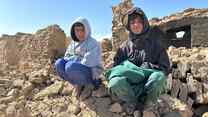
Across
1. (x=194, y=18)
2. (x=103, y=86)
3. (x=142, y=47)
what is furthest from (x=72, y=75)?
(x=194, y=18)

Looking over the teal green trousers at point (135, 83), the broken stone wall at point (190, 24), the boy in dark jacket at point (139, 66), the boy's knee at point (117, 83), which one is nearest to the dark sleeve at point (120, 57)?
the boy in dark jacket at point (139, 66)

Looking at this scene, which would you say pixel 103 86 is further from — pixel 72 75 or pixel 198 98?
pixel 198 98

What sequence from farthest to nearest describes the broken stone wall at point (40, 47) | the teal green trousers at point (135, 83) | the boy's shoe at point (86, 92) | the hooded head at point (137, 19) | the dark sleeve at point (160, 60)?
1. the broken stone wall at point (40, 47)
2. the boy's shoe at point (86, 92)
3. the hooded head at point (137, 19)
4. the dark sleeve at point (160, 60)
5. the teal green trousers at point (135, 83)

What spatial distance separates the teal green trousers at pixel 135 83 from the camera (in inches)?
158

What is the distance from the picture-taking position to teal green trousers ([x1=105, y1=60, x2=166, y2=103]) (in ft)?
13.2

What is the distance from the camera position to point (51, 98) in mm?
5113

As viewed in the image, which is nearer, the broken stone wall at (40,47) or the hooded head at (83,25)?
the hooded head at (83,25)

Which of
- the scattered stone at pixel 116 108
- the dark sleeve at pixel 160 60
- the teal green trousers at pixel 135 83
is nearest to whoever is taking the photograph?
the teal green trousers at pixel 135 83

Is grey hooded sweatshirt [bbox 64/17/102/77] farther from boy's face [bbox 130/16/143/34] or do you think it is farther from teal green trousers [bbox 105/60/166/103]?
boy's face [bbox 130/16/143/34]

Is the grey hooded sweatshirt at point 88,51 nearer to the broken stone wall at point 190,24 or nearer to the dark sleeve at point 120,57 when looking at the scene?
the dark sleeve at point 120,57

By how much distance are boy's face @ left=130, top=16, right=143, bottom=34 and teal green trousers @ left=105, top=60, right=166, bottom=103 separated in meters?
0.45

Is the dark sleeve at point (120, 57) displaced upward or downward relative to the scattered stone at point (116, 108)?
upward

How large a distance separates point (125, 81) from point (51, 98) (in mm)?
1517

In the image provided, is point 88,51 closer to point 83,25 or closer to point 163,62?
point 83,25
